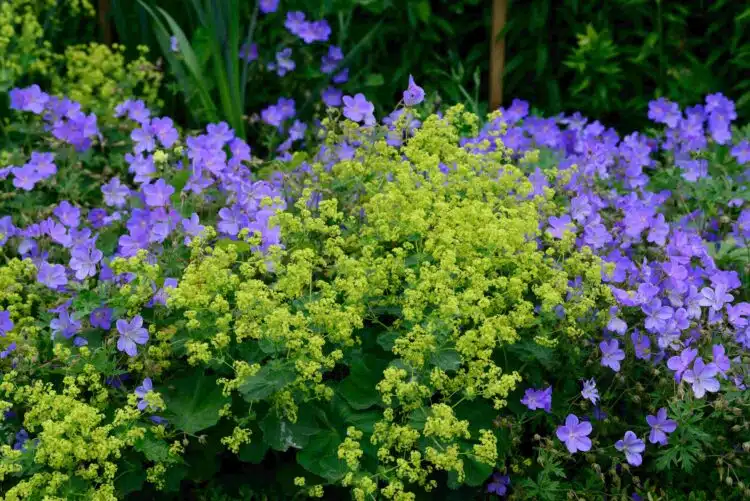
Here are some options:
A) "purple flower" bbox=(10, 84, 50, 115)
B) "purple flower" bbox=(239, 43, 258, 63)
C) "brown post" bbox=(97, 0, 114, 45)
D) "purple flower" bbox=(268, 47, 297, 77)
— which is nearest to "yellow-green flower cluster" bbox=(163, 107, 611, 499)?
"purple flower" bbox=(10, 84, 50, 115)

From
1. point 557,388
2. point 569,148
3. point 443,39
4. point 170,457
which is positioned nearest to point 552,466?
point 557,388

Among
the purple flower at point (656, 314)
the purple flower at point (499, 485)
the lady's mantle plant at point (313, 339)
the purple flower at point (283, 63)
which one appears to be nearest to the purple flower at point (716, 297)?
the purple flower at point (656, 314)

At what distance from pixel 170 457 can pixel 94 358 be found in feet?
1.06

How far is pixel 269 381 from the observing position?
2215 millimetres

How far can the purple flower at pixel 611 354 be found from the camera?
2500 millimetres

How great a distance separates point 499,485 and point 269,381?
2.26ft

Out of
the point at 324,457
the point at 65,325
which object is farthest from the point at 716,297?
the point at 65,325

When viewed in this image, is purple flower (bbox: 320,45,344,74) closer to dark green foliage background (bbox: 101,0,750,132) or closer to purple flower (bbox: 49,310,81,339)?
dark green foliage background (bbox: 101,0,750,132)

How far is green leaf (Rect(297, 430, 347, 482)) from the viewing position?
2277 millimetres

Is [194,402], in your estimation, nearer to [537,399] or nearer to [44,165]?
[537,399]

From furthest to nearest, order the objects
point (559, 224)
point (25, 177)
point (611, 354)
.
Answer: point (25, 177) < point (559, 224) < point (611, 354)

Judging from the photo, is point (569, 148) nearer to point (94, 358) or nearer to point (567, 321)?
point (567, 321)

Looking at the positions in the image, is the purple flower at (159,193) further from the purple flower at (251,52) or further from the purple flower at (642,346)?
the purple flower at (251,52)

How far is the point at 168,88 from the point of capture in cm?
436
